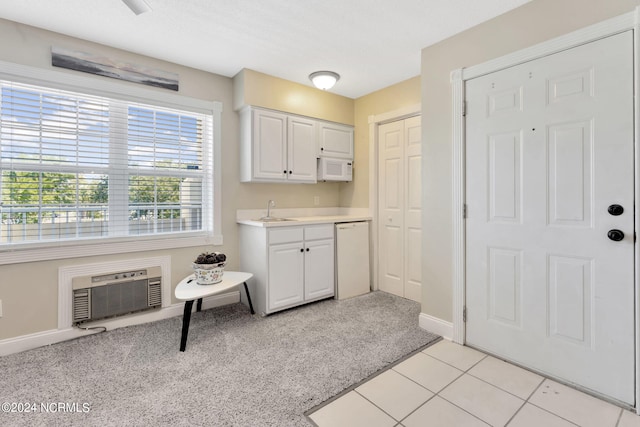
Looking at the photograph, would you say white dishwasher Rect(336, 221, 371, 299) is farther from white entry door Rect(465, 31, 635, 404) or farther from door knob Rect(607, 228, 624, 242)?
door knob Rect(607, 228, 624, 242)

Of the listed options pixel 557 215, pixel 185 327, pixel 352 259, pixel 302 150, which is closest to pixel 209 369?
pixel 185 327

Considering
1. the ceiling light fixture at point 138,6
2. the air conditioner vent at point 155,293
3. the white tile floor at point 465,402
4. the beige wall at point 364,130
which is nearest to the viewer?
the white tile floor at point 465,402

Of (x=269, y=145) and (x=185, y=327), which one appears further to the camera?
(x=269, y=145)

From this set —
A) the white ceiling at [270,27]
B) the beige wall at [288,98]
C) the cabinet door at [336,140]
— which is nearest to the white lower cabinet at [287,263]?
the cabinet door at [336,140]

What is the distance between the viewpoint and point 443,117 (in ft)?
7.93

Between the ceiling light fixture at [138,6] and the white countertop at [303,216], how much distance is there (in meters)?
1.82

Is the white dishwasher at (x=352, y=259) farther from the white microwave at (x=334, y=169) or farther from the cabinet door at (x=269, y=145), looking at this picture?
the cabinet door at (x=269, y=145)

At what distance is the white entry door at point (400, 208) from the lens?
129 inches

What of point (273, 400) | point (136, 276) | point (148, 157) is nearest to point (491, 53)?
point (273, 400)

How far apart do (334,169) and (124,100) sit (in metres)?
2.28

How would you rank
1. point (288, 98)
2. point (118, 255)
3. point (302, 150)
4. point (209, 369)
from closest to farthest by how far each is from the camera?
point (209, 369)
point (118, 255)
point (288, 98)
point (302, 150)

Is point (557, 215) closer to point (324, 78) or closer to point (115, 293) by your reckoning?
point (324, 78)

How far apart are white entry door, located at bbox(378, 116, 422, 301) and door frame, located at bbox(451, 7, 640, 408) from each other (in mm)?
909

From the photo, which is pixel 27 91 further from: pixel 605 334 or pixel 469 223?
pixel 605 334
